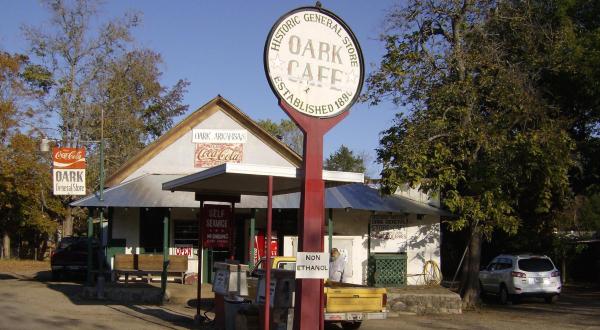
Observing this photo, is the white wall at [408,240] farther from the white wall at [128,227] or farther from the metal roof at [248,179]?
the metal roof at [248,179]

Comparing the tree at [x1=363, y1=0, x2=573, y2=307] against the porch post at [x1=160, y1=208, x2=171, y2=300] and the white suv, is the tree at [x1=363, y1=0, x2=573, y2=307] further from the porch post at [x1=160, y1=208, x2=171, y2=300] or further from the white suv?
the porch post at [x1=160, y1=208, x2=171, y2=300]

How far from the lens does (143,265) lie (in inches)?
893

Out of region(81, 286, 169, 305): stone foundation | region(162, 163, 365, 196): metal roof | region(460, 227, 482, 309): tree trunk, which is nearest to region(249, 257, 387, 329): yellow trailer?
region(162, 163, 365, 196): metal roof

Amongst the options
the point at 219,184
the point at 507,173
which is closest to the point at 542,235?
the point at 507,173

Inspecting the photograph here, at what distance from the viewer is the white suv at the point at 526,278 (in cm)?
2322

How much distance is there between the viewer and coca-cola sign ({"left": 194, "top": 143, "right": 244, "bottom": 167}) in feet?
83.8

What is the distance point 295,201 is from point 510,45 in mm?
8687

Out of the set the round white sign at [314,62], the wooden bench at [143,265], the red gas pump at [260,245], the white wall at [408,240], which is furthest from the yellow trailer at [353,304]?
the red gas pump at [260,245]

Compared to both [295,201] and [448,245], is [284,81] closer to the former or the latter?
[295,201]

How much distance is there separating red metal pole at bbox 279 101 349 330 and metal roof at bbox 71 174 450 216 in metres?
12.6

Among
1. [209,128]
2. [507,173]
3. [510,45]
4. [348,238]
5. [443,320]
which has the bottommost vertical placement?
[443,320]

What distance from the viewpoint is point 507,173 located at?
62.6 ft

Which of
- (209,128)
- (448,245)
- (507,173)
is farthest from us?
(448,245)

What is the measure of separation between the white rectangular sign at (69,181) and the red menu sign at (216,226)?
8588 millimetres
